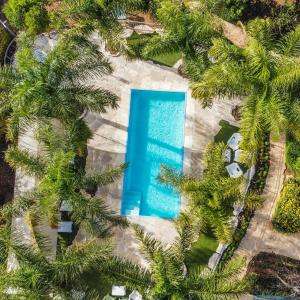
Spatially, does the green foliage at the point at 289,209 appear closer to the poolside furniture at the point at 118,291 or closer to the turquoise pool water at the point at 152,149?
the turquoise pool water at the point at 152,149

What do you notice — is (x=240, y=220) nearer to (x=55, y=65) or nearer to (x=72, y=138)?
(x=72, y=138)

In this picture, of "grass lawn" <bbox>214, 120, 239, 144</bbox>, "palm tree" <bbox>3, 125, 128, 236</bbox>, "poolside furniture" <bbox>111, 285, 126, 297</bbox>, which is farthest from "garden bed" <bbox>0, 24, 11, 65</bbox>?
"poolside furniture" <bbox>111, 285, 126, 297</bbox>

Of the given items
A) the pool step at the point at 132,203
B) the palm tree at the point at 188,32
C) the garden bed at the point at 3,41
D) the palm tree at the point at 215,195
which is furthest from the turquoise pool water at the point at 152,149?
the garden bed at the point at 3,41

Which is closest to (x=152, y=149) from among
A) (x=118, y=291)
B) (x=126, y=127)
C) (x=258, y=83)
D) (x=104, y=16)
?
(x=126, y=127)

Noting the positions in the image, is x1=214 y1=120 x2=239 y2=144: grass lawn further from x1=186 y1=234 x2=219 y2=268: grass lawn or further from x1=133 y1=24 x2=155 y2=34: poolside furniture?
x1=133 y1=24 x2=155 y2=34: poolside furniture

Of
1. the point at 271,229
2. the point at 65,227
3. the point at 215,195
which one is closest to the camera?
the point at 215,195

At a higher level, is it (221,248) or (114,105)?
(114,105)

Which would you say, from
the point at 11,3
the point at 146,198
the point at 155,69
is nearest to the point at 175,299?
the point at 146,198

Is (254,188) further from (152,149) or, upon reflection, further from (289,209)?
(152,149)
